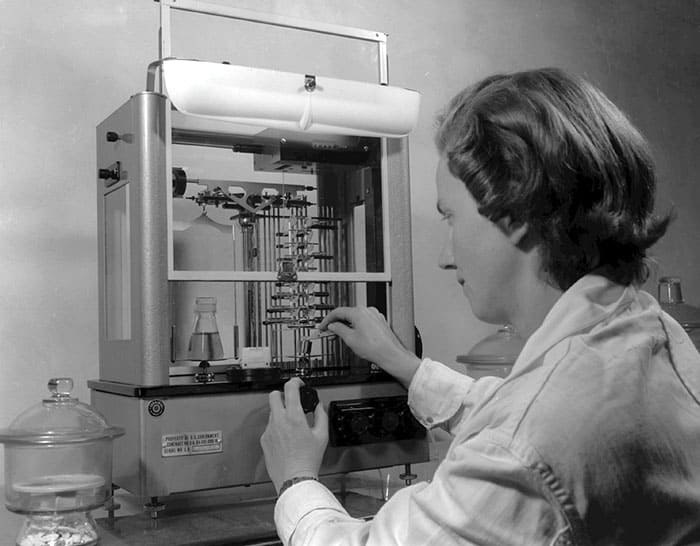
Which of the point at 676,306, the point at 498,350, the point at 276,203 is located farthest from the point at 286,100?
the point at 676,306

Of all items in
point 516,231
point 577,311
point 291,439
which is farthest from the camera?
point 291,439

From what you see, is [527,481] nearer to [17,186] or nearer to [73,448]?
[73,448]

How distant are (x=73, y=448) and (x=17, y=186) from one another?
2.25 ft

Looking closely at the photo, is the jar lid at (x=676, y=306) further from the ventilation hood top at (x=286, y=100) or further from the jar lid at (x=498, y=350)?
the ventilation hood top at (x=286, y=100)

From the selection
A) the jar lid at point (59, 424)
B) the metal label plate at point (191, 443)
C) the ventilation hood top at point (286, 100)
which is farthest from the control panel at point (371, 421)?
the ventilation hood top at point (286, 100)

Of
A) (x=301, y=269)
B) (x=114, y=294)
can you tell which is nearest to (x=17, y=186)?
(x=114, y=294)

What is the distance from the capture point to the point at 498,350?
81.7 inches

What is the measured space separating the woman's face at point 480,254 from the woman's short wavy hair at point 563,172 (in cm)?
2

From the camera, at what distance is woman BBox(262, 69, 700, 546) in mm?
A: 857

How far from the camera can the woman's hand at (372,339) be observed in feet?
Answer: 5.43

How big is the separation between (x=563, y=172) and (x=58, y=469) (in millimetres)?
939

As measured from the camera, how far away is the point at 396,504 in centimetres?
102

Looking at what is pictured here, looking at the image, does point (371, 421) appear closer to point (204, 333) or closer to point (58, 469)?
point (204, 333)

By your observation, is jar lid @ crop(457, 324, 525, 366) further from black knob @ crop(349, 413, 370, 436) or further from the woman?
the woman
